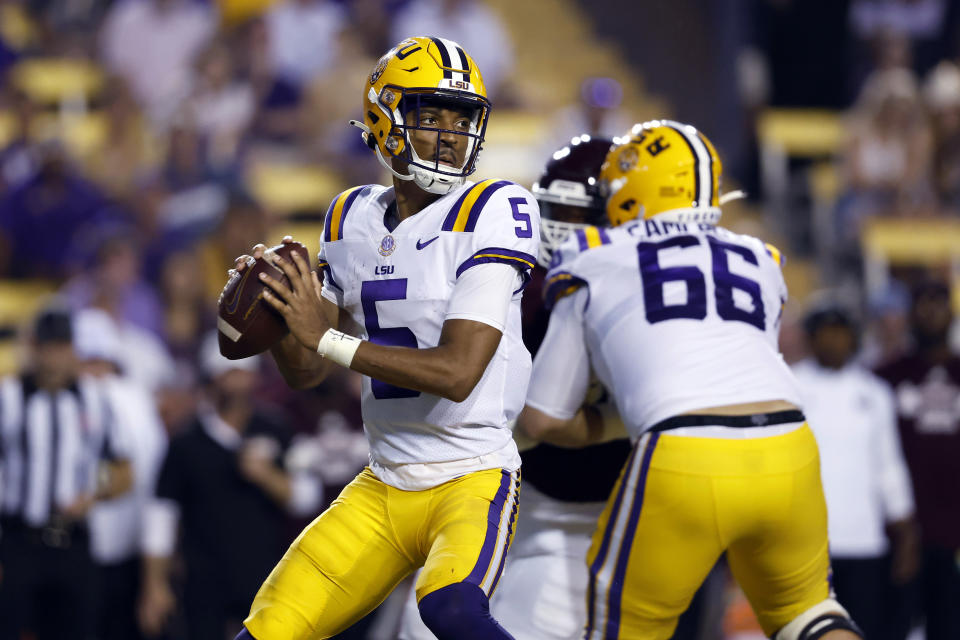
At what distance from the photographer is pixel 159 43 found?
984cm

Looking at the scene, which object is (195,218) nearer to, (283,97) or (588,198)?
(283,97)

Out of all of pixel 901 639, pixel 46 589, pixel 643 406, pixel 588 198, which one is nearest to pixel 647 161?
pixel 588 198

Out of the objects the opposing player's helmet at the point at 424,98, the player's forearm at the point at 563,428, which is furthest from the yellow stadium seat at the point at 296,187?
the opposing player's helmet at the point at 424,98

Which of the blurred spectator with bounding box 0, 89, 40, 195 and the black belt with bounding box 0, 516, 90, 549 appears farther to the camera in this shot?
the blurred spectator with bounding box 0, 89, 40, 195

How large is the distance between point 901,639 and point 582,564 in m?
2.79

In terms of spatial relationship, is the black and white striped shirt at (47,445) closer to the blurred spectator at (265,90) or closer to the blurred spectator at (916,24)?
the blurred spectator at (265,90)

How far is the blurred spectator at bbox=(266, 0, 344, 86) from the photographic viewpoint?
9.95 meters

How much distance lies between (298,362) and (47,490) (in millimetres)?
3221

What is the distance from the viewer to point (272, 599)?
3238 mm

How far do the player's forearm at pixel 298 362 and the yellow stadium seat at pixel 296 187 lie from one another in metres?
5.90

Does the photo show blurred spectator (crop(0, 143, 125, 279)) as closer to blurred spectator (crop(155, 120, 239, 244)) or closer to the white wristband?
blurred spectator (crop(155, 120, 239, 244))

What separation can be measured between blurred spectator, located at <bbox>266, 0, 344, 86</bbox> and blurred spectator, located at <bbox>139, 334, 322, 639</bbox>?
398 cm

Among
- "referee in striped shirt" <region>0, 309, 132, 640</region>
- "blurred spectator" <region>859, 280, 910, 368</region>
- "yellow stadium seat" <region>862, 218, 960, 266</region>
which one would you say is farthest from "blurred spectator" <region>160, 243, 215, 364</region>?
"yellow stadium seat" <region>862, 218, 960, 266</region>

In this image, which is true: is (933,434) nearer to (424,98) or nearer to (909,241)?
(909,241)
